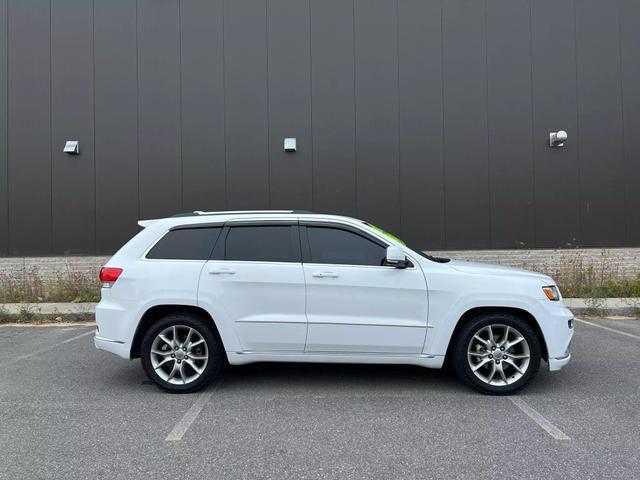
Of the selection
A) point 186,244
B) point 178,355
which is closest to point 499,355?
point 178,355

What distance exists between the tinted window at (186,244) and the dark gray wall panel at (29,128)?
316 inches

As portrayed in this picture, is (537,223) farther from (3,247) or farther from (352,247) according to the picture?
(3,247)

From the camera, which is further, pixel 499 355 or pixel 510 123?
pixel 510 123

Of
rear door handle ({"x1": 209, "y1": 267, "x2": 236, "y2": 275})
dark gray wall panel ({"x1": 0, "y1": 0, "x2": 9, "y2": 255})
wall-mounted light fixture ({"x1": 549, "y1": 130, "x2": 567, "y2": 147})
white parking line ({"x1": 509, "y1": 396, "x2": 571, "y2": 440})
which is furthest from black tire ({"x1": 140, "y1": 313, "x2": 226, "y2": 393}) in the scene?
wall-mounted light fixture ({"x1": 549, "y1": 130, "x2": 567, "y2": 147})

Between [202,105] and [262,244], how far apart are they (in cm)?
759

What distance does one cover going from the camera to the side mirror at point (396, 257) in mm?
4207

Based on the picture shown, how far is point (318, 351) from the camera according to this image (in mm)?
4367

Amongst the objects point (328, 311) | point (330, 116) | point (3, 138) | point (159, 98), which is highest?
point (159, 98)

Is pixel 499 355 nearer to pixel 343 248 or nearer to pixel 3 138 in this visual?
pixel 343 248

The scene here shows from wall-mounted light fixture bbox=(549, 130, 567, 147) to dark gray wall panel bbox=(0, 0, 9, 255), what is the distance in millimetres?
13426

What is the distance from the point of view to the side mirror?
4.21m

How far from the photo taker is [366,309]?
4312mm

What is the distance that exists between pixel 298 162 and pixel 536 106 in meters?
6.06

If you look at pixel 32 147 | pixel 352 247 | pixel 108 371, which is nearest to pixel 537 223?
pixel 352 247
